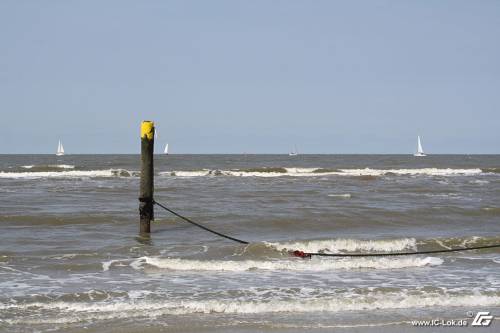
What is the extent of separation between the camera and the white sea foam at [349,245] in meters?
12.2

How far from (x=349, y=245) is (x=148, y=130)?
4.83m

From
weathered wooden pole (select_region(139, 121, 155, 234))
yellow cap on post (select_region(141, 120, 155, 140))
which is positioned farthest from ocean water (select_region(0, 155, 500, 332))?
yellow cap on post (select_region(141, 120, 155, 140))

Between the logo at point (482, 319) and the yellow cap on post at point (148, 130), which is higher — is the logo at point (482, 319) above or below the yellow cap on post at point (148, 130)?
below

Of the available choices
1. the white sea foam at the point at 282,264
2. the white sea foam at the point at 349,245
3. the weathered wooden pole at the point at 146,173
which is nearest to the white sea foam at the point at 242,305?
the white sea foam at the point at 282,264

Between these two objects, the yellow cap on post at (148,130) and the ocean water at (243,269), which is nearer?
the ocean water at (243,269)

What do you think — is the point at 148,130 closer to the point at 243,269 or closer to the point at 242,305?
the point at 243,269

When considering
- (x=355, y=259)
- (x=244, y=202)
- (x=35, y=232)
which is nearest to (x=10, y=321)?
(x=355, y=259)

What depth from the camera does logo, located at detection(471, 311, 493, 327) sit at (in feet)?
22.3

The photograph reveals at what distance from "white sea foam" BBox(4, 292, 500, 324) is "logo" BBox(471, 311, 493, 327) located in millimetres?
504

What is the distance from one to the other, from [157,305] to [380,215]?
11082 mm

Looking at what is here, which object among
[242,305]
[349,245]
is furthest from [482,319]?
[349,245]

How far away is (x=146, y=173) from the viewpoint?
1289cm

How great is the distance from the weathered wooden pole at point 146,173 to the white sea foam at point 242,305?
5.27 metres

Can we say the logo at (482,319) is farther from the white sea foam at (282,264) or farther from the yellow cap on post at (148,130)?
the yellow cap on post at (148,130)
